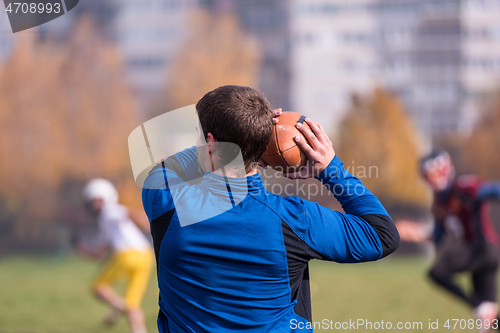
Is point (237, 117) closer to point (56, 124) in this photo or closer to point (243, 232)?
point (243, 232)

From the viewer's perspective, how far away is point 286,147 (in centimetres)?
205

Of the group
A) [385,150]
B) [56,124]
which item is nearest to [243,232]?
[385,150]

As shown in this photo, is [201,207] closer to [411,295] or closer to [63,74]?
[411,295]

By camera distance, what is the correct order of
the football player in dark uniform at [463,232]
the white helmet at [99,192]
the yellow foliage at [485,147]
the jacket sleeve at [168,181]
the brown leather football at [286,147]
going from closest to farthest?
the jacket sleeve at [168,181], the brown leather football at [286,147], the football player in dark uniform at [463,232], the white helmet at [99,192], the yellow foliage at [485,147]

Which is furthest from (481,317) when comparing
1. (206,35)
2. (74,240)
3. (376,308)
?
(206,35)

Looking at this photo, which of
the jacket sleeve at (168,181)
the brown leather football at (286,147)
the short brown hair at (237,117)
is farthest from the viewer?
the brown leather football at (286,147)

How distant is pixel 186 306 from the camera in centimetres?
177

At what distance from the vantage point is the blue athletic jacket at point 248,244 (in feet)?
5.55

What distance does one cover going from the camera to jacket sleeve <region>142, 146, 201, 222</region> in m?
1.77

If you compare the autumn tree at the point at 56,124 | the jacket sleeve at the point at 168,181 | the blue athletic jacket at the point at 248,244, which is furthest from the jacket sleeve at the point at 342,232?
the autumn tree at the point at 56,124

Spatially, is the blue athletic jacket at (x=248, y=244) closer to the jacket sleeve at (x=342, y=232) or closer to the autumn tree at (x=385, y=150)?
the jacket sleeve at (x=342, y=232)

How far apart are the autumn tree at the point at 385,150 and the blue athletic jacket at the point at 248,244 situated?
1987 centimetres

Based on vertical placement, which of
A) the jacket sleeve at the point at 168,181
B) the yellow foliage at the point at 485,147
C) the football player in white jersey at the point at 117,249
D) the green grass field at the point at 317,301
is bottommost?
the yellow foliage at the point at 485,147

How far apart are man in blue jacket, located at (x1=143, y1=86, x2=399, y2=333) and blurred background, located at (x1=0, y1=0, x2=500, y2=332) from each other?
1676 cm
